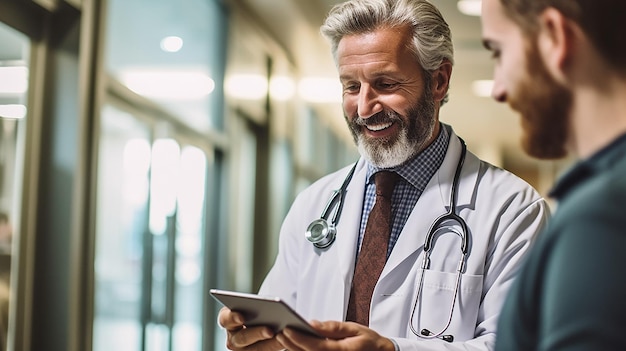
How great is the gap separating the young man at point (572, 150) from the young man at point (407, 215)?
2.37 ft

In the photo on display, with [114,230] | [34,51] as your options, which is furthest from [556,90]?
[114,230]

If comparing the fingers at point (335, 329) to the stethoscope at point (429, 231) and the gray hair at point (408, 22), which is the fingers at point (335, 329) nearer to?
the stethoscope at point (429, 231)

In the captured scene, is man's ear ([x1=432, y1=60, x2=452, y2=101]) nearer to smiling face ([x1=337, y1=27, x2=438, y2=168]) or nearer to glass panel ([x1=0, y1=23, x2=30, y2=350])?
smiling face ([x1=337, y1=27, x2=438, y2=168])

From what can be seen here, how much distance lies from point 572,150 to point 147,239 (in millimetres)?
3354

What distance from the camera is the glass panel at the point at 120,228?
336cm

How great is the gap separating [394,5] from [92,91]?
171cm

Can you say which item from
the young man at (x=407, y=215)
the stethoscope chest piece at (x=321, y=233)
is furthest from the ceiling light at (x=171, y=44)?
the stethoscope chest piece at (x=321, y=233)

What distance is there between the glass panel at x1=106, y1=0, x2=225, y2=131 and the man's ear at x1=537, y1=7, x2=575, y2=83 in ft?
9.11

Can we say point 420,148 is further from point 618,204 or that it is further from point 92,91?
point 92,91

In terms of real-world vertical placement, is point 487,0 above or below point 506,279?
above

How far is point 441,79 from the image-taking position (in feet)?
5.80

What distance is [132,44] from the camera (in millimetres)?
3672

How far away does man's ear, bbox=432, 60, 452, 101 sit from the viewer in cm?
174

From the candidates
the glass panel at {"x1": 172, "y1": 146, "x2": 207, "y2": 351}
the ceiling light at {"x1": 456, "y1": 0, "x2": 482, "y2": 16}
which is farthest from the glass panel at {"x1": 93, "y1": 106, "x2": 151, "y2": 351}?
the ceiling light at {"x1": 456, "y1": 0, "x2": 482, "y2": 16}
